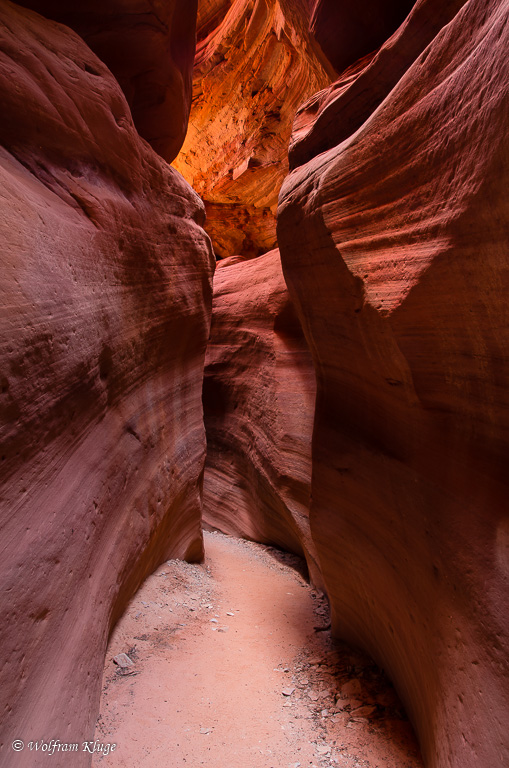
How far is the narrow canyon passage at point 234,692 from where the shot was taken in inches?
83.2

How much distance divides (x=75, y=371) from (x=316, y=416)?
203 cm

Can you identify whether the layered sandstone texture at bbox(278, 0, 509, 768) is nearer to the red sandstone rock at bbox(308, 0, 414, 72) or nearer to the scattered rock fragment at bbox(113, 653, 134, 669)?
the red sandstone rock at bbox(308, 0, 414, 72)

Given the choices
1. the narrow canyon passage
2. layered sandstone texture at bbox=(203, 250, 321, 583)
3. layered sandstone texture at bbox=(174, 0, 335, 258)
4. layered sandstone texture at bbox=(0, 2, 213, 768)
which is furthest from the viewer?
→ layered sandstone texture at bbox=(174, 0, 335, 258)

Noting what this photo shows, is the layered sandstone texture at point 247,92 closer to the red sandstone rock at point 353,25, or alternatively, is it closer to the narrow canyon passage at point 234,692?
the red sandstone rock at point 353,25

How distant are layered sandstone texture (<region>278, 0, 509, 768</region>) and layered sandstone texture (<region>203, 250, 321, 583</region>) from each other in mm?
1496

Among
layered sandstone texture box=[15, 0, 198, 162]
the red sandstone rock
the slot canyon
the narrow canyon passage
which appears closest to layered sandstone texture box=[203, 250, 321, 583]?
the slot canyon

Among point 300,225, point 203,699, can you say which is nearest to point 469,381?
point 300,225

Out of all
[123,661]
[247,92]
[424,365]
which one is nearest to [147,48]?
[424,365]

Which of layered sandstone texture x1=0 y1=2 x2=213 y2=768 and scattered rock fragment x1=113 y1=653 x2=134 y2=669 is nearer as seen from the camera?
layered sandstone texture x1=0 y1=2 x2=213 y2=768

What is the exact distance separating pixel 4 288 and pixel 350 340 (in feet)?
6.92

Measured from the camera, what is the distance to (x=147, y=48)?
12.7ft

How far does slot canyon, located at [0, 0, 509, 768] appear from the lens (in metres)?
1.83

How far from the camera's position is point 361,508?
308 cm

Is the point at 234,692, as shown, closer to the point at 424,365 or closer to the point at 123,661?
the point at 123,661
